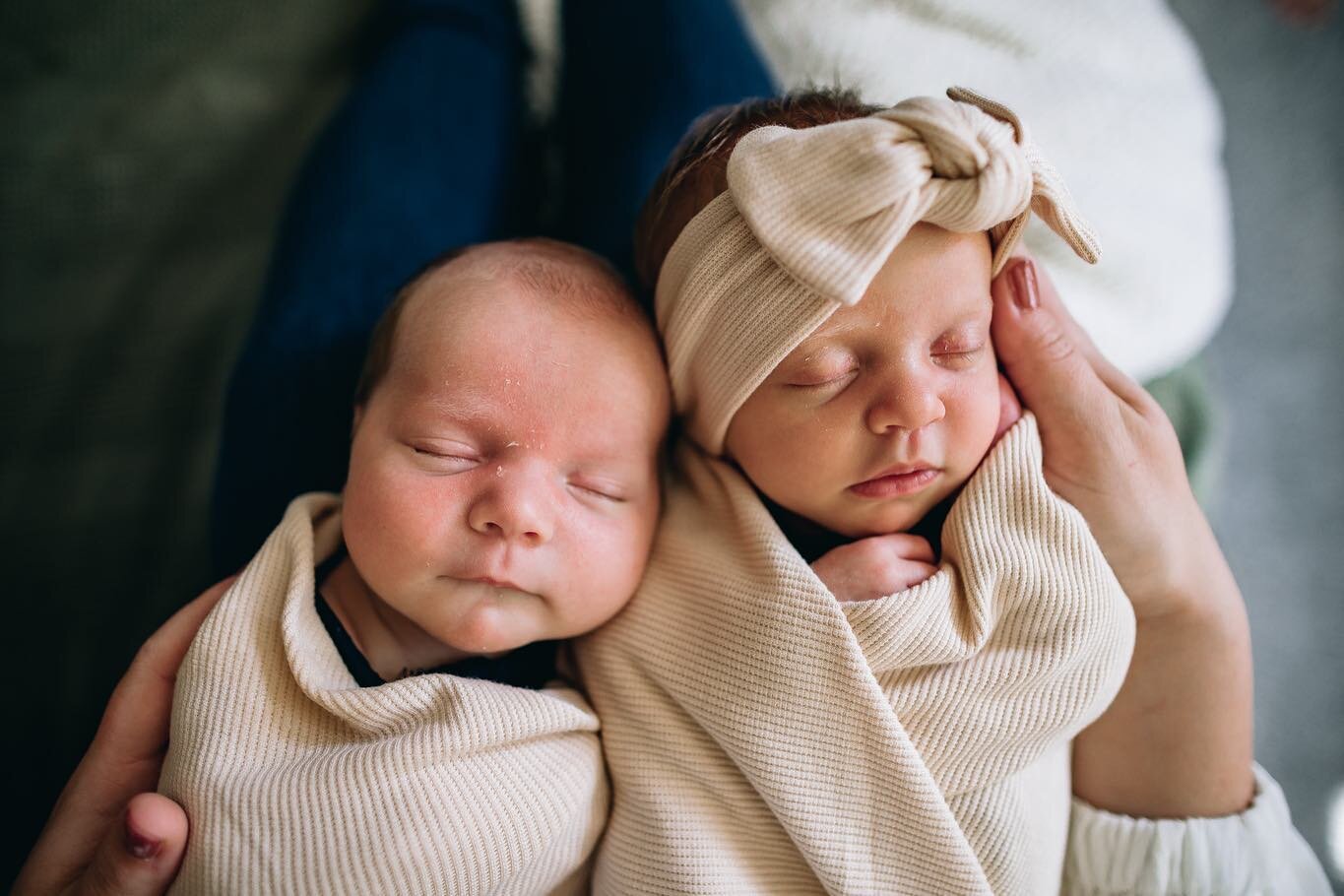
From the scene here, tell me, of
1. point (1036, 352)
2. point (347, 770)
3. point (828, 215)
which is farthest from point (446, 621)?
point (1036, 352)

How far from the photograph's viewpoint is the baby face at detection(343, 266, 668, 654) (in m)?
0.89

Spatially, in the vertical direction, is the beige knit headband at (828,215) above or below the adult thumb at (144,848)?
above

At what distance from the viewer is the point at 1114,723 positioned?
3.36 feet

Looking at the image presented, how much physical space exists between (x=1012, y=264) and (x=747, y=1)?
31.4 inches

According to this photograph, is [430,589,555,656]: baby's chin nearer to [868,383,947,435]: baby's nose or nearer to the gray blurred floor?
[868,383,947,435]: baby's nose

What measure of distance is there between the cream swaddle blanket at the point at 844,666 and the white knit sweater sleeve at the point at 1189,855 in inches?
4.0

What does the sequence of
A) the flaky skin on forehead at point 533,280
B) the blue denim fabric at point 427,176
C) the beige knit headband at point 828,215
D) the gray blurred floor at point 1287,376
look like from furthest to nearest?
1. the gray blurred floor at point 1287,376
2. the blue denim fabric at point 427,176
3. the flaky skin on forehead at point 533,280
4. the beige knit headband at point 828,215

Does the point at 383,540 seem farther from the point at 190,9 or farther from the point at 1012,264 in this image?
the point at 190,9

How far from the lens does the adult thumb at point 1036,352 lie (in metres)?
0.95

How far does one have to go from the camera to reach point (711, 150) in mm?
961

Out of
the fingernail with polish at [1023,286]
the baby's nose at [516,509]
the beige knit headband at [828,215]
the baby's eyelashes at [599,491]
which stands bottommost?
the baby's eyelashes at [599,491]

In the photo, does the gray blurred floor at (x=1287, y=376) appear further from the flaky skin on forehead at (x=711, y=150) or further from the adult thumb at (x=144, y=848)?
the adult thumb at (x=144, y=848)

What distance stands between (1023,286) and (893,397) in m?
0.23

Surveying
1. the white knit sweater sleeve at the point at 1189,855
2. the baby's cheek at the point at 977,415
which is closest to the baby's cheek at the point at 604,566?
the baby's cheek at the point at 977,415
